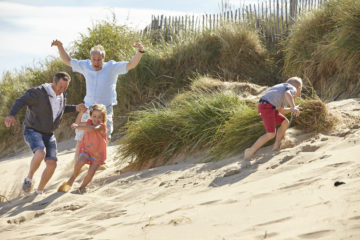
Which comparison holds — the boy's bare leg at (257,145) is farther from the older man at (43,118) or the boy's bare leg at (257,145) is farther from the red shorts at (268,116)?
the older man at (43,118)

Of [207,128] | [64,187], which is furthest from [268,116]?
[64,187]

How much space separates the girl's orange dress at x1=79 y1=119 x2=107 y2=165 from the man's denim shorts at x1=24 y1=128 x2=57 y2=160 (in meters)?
0.36

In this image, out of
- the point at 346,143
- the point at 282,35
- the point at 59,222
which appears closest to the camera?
the point at 59,222

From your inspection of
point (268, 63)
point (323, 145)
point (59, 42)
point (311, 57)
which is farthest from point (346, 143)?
point (268, 63)

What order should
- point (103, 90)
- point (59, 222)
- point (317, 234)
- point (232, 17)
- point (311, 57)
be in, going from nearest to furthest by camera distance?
point (317, 234)
point (59, 222)
point (103, 90)
point (311, 57)
point (232, 17)

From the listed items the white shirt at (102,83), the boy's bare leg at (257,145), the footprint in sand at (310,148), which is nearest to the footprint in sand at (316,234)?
the footprint in sand at (310,148)

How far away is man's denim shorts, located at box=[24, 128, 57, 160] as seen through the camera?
5859mm

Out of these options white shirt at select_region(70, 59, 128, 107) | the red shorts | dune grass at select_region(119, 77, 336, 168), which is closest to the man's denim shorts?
white shirt at select_region(70, 59, 128, 107)

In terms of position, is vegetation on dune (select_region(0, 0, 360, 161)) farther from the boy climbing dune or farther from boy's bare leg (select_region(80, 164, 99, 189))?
boy's bare leg (select_region(80, 164, 99, 189))

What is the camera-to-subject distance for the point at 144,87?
449 inches

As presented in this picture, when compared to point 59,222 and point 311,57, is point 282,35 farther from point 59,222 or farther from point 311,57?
point 59,222

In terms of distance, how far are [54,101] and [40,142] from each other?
0.55m

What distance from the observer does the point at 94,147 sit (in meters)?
5.98

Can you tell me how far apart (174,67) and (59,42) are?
5.20 metres
